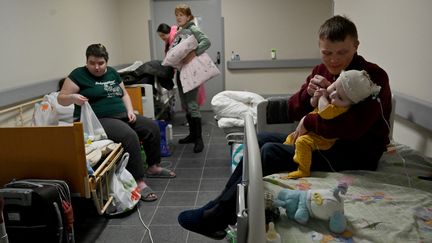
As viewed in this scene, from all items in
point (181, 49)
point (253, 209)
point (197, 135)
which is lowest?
point (197, 135)

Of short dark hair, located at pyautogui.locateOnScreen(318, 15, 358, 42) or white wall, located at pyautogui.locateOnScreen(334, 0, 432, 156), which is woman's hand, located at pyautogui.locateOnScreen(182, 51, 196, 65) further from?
short dark hair, located at pyautogui.locateOnScreen(318, 15, 358, 42)

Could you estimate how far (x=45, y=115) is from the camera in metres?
2.69

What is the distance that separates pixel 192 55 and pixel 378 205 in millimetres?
2760

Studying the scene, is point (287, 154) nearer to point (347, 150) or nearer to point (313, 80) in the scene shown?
point (347, 150)

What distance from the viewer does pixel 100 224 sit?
7.38 feet

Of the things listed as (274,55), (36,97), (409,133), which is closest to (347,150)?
(409,133)

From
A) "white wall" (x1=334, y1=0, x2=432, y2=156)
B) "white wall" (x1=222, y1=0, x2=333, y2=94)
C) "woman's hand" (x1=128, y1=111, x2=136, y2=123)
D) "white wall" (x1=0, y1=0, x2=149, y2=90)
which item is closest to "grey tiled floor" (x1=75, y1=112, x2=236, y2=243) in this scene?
"woman's hand" (x1=128, y1=111, x2=136, y2=123)

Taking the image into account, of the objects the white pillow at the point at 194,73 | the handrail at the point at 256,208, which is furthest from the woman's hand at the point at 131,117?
the handrail at the point at 256,208

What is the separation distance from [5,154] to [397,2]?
2367 mm

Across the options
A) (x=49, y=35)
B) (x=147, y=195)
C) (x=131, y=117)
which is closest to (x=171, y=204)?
(x=147, y=195)

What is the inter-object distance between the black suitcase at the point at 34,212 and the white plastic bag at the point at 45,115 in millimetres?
1008

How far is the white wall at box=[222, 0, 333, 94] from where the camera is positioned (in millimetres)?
5289

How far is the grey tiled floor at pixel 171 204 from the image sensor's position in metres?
2.09

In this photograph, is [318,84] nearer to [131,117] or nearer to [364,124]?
[364,124]
